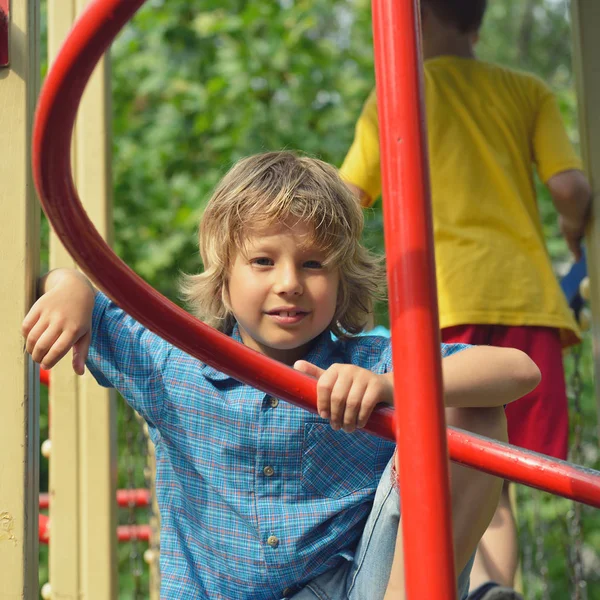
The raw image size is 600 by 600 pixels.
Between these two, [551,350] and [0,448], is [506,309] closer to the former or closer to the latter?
[551,350]

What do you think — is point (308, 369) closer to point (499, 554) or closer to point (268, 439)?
point (268, 439)

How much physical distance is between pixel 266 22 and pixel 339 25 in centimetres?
264

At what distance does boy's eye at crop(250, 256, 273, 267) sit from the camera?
1.64m

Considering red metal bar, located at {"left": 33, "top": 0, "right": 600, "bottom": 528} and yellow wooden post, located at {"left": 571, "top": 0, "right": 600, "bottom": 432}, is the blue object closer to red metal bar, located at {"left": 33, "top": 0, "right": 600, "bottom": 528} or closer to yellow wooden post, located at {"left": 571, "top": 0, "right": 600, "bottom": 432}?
yellow wooden post, located at {"left": 571, "top": 0, "right": 600, "bottom": 432}

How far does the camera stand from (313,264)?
65.2 inches

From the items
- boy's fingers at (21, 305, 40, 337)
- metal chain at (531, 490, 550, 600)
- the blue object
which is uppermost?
the blue object

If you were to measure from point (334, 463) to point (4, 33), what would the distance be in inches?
32.3

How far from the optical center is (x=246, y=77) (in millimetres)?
5723

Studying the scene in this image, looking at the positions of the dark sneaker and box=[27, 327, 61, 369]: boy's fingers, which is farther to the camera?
the dark sneaker

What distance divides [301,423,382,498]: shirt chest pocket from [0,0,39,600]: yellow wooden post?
43cm

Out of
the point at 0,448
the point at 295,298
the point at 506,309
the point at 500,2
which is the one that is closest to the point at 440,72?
the point at 506,309

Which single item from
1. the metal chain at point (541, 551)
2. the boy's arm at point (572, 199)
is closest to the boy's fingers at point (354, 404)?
the boy's arm at point (572, 199)

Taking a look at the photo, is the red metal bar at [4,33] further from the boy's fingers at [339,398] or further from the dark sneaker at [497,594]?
the dark sneaker at [497,594]

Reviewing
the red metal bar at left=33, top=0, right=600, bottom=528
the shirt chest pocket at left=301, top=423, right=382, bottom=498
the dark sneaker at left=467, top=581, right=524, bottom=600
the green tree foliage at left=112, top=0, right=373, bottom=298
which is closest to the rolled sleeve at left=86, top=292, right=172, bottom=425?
the shirt chest pocket at left=301, top=423, right=382, bottom=498
